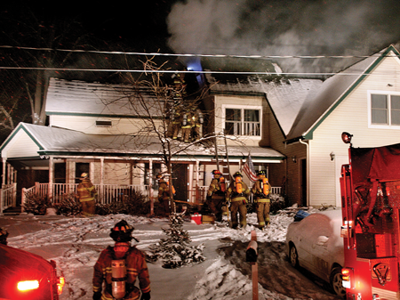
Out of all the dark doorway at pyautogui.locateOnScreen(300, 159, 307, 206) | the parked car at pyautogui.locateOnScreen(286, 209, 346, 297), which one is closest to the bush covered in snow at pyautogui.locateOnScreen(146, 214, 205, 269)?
the parked car at pyautogui.locateOnScreen(286, 209, 346, 297)

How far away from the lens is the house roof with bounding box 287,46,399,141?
1480 centimetres

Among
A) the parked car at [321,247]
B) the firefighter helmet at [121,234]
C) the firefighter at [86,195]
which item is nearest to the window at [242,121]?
the firefighter at [86,195]

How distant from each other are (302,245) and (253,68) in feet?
56.2

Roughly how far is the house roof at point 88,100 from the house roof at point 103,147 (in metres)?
1.28

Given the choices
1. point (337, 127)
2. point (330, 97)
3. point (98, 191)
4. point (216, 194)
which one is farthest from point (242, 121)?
point (98, 191)

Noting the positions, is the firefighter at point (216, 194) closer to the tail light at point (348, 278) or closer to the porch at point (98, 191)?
the porch at point (98, 191)

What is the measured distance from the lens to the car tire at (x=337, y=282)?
514cm

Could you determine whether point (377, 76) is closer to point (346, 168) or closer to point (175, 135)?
point (175, 135)

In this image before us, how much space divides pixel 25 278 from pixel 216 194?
941 centimetres

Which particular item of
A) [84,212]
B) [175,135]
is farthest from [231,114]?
[84,212]

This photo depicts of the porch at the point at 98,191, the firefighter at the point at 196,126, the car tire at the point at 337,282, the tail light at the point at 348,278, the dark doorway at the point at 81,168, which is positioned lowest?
the car tire at the point at 337,282

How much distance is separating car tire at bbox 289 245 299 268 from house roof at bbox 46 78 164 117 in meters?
11.3

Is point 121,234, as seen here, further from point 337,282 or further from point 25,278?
point 337,282

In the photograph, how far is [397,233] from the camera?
421cm
